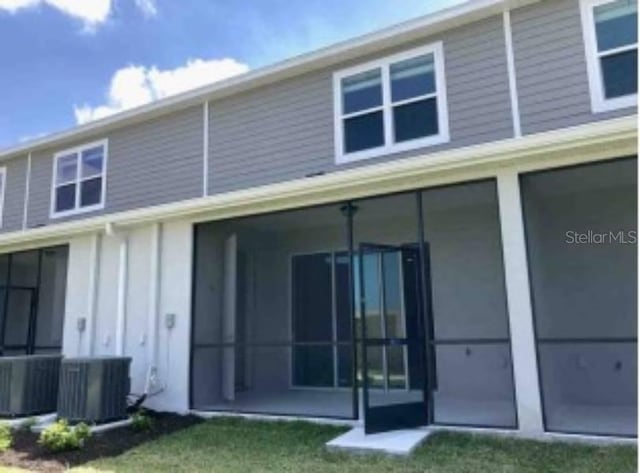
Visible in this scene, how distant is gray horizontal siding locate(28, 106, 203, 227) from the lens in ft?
32.2

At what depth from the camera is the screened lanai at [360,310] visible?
22.1 ft

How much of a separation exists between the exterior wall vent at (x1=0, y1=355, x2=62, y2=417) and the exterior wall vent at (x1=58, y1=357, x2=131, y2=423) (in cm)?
68

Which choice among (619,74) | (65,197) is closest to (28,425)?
(65,197)

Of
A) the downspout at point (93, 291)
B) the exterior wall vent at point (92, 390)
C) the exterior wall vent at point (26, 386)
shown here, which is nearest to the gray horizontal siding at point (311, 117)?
the downspout at point (93, 291)

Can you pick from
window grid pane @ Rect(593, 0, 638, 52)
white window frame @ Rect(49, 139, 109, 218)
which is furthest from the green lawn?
white window frame @ Rect(49, 139, 109, 218)

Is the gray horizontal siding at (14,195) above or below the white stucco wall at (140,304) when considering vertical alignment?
above

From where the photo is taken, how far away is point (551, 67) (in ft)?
23.6

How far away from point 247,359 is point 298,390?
1202 mm

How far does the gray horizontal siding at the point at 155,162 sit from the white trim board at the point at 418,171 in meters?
1.08

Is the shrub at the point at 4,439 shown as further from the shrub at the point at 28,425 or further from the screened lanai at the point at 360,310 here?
the screened lanai at the point at 360,310

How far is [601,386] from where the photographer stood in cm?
805

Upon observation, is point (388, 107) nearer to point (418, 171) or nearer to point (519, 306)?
point (418, 171)

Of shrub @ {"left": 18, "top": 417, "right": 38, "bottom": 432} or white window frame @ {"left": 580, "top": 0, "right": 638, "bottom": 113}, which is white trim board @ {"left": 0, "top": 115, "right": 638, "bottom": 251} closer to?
white window frame @ {"left": 580, "top": 0, "right": 638, "bottom": 113}

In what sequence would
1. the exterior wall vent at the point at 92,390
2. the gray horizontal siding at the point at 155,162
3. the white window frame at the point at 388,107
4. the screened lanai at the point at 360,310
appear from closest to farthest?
the screened lanai at the point at 360,310, the exterior wall vent at the point at 92,390, the white window frame at the point at 388,107, the gray horizontal siding at the point at 155,162
